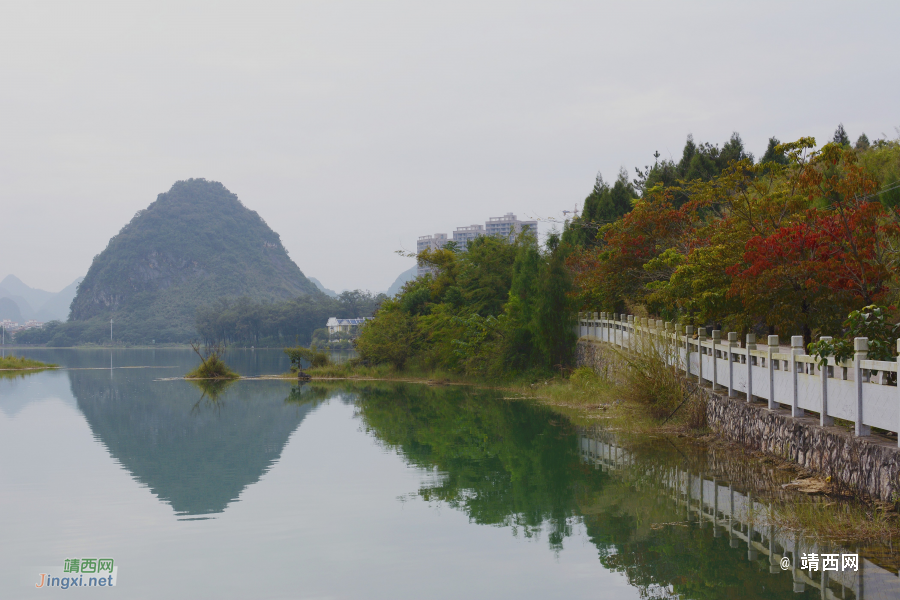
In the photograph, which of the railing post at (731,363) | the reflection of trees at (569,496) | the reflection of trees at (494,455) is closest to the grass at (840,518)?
the reflection of trees at (569,496)

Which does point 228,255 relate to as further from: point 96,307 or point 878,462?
point 878,462

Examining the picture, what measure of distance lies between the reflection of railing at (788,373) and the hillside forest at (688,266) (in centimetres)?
91

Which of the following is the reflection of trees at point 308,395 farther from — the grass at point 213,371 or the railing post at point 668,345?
the railing post at point 668,345

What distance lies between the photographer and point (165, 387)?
36.6 m

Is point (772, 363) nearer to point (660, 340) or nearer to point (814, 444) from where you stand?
point (814, 444)

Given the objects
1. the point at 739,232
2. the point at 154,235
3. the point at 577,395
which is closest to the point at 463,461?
the point at 739,232

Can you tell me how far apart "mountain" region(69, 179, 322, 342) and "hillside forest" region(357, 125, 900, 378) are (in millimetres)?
94530

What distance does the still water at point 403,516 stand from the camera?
23.6 feet

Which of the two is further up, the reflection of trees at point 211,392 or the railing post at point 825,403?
the railing post at point 825,403

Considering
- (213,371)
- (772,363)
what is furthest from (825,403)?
(213,371)

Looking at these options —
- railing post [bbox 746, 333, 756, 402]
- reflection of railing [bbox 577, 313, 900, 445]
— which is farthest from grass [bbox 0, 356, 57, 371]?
railing post [bbox 746, 333, 756, 402]

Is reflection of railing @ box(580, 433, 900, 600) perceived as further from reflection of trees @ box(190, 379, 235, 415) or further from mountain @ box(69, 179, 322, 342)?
mountain @ box(69, 179, 322, 342)

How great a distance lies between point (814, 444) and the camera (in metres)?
9.97

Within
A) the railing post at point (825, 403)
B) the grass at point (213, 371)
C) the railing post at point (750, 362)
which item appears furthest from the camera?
the grass at point (213, 371)
